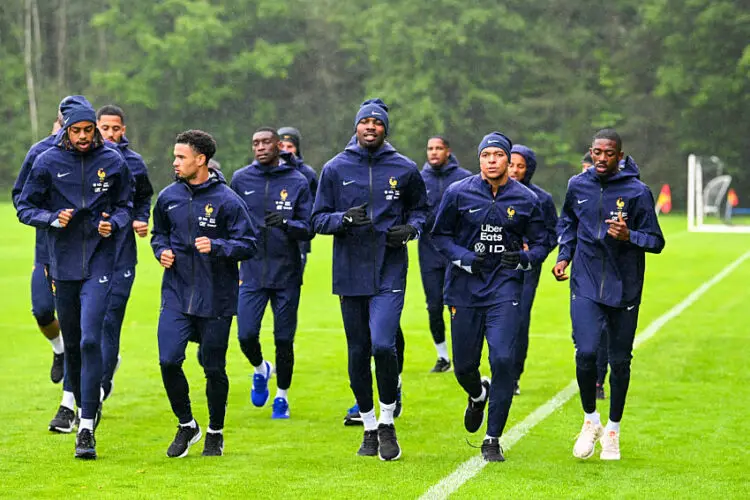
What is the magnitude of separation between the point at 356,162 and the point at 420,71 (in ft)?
199

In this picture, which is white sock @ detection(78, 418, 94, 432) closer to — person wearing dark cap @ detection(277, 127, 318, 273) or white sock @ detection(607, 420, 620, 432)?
person wearing dark cap @ detection(277, 127, 318, 273)

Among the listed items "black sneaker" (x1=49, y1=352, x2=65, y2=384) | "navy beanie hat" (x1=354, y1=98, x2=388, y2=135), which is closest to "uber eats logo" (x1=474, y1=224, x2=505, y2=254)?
"navy beanie hat" (x1=354, y1=98, x2=388, y2=135)

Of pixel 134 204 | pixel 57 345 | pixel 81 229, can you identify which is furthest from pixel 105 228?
pixel 57 345

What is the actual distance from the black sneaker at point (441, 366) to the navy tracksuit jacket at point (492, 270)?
4583 millimetres

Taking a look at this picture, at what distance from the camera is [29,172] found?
9.91m

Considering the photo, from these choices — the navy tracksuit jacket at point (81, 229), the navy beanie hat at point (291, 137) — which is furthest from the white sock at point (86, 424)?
the navy beanie hat at point (291, 137)

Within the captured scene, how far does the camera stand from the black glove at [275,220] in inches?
418

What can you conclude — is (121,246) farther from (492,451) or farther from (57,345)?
(492,451)

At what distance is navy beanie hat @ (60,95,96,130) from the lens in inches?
358

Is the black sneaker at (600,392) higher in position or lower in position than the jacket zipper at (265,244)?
lower

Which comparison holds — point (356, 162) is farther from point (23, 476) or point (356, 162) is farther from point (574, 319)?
point (23, 476)

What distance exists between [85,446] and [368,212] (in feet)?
7.84

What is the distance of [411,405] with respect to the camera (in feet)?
38.2

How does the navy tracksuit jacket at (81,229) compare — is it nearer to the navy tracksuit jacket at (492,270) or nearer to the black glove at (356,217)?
the black glove at (356,217)
